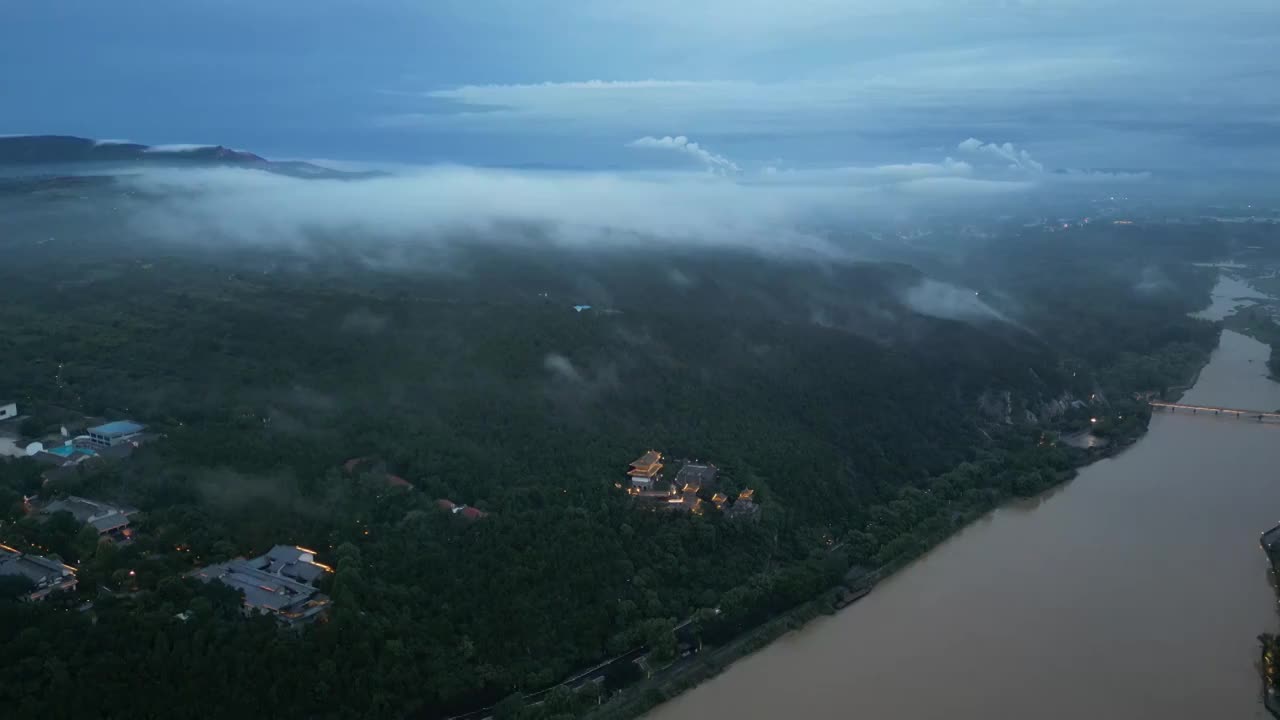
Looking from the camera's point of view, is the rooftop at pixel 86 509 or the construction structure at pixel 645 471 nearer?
the rooftop at pixel 86 509

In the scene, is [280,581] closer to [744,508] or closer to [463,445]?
[463,445]

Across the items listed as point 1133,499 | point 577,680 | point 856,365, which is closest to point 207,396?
point 577,680

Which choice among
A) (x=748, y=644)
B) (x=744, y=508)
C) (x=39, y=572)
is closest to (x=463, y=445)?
(x=744, y=508)

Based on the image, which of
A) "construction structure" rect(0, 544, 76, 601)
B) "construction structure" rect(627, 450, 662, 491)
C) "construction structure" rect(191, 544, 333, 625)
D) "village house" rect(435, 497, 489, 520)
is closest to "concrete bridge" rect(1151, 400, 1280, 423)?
"construction structure" rect(627, 450, 662, 491)

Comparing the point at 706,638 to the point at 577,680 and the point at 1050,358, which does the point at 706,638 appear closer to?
the point at 577,680

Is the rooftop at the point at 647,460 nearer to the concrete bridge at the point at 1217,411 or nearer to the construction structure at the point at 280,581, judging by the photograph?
the construction structure at the point at 280,581

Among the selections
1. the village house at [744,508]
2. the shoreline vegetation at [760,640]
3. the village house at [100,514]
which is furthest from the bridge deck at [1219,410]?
the village house at [100,514]
